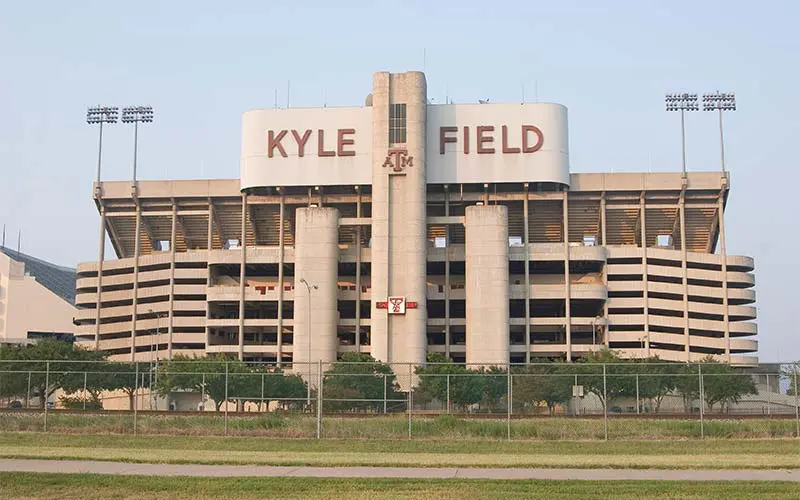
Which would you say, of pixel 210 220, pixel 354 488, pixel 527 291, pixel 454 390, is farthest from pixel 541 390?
pixel 210 220

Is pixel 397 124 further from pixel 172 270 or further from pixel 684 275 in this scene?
pixel 684 275

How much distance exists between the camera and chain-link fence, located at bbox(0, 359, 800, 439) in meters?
40.1

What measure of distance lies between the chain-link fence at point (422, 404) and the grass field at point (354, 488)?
47.2 ft

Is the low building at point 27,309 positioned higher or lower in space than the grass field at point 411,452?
higher

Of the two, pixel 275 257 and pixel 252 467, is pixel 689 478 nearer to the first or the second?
pixel 252 467

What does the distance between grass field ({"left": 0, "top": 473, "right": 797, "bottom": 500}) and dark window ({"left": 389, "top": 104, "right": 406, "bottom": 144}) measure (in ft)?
292

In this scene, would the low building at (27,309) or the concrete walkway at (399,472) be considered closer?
the concrete walkway at (399,472)

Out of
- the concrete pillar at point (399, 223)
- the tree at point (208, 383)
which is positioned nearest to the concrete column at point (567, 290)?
the concrete pillar at point (399, 223)

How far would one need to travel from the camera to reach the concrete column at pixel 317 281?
A: 357ft

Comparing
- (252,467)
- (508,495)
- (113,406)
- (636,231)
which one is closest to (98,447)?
(252,467)

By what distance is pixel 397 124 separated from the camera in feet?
365

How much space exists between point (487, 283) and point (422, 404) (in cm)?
4943

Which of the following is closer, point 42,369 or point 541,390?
point 541,390

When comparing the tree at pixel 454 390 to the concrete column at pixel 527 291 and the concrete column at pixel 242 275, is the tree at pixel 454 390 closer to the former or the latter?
the concrete column at pixel 527 291
